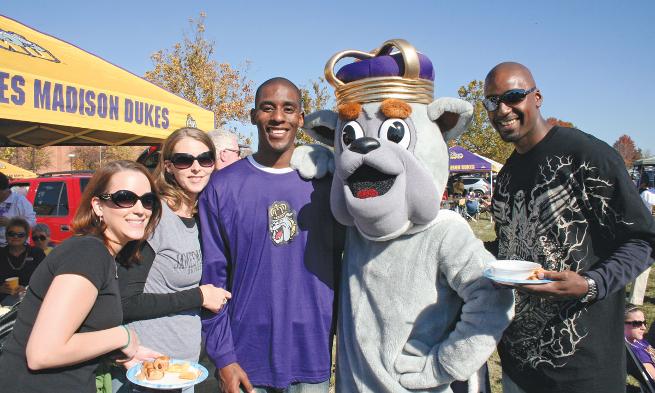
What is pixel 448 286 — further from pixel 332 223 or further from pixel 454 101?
pixel 454 101

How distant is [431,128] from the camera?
89.5 inches

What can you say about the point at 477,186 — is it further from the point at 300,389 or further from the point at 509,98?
the point at 300,389

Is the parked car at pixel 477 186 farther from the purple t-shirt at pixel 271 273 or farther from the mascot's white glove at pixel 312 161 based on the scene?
the purple t-shirt at pixel 271 273

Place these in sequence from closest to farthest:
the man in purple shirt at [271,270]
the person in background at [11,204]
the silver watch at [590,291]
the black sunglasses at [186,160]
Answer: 1. the silver watch at [590,291]
2. the man in purple shirt at [271,270]
3. the black sunglasses at [186,160]
4. the person in background at [11,204]

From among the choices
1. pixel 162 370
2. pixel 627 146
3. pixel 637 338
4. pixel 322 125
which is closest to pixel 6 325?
pixel 162 370

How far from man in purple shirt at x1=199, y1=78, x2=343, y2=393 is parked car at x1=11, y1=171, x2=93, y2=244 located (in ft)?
22.8

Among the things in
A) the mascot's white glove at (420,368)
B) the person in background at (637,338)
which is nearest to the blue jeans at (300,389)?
the mascot's white glove at (420,368)

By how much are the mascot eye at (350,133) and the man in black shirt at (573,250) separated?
78 centimetres

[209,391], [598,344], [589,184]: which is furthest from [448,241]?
[209,391]

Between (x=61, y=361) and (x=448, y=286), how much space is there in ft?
5.38

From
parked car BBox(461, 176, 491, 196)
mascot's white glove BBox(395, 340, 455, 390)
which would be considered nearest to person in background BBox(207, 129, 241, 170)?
mascot's white glove BBox(395, 340, 455, 390)

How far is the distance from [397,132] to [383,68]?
1.08ft

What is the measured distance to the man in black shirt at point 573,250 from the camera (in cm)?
211

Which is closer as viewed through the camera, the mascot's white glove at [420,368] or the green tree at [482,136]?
the mascot's white glove at [420,368]
